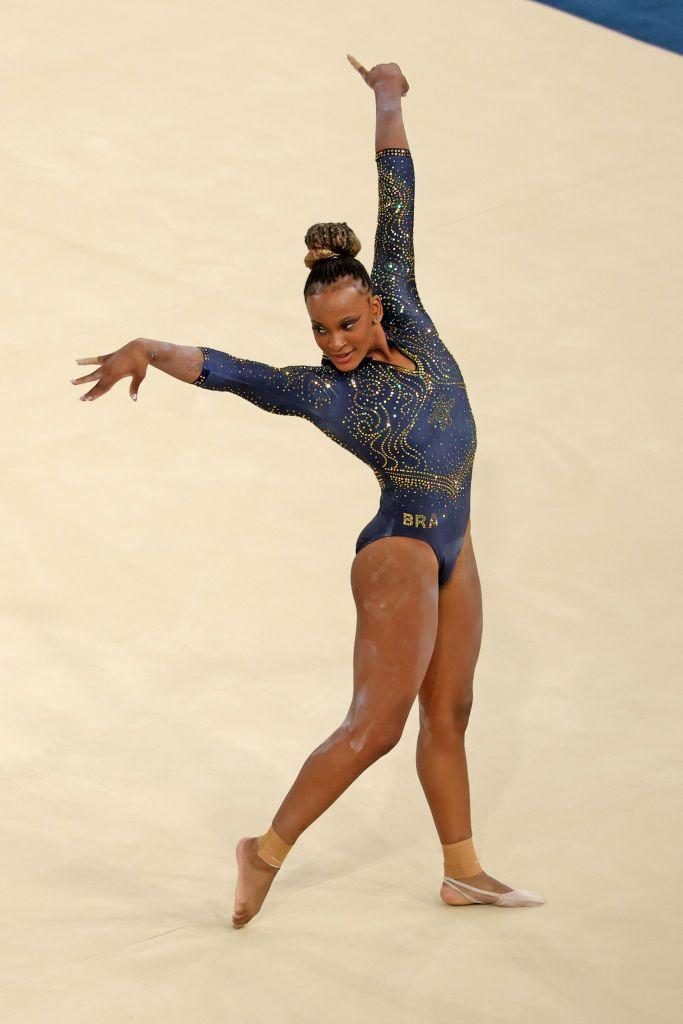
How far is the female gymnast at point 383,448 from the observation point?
3.02m

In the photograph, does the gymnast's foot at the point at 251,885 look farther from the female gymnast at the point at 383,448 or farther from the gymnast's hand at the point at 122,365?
the gymnast's hand at the point at 122,365

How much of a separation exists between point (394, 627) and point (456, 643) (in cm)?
26

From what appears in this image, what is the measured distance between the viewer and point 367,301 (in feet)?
9.95

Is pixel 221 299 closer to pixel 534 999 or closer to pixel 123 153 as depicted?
pixel 123 153

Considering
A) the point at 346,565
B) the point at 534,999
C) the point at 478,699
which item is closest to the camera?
→ the point at 534,999

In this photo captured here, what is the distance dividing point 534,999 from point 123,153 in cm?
472

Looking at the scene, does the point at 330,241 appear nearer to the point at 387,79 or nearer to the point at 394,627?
the point at 387,79

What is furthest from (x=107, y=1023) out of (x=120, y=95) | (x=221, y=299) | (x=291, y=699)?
(x=120, y=95)

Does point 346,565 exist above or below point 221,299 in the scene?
below

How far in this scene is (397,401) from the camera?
308cm

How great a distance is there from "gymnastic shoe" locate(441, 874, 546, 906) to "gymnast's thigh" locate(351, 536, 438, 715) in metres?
0.51

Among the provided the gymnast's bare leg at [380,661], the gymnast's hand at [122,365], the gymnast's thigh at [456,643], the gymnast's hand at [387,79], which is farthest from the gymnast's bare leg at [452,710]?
the gymnast's hand at [387,79]

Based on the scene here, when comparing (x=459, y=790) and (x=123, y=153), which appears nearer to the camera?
(x=459, y=790)

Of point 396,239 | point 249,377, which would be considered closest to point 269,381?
point 249,377
